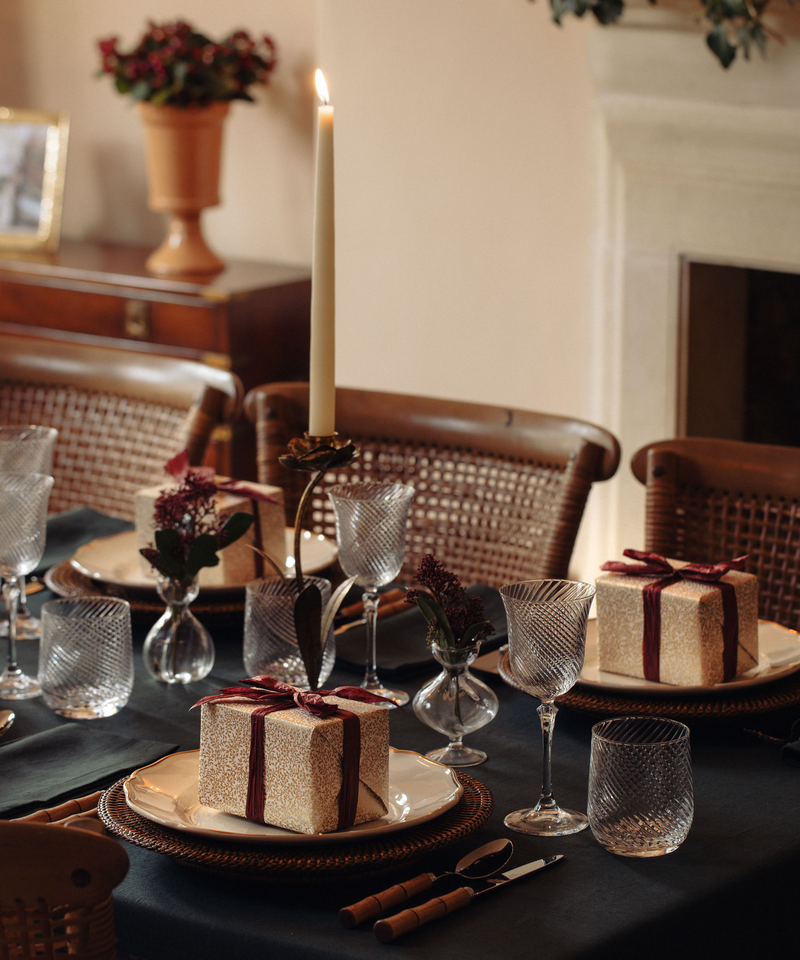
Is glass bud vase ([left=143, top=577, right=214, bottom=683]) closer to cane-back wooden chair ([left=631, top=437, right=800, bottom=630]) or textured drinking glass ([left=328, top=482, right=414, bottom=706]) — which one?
textured drinking glass ([left=328, top=482, right=414, bottom=706])

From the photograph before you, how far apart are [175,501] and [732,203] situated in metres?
1.81

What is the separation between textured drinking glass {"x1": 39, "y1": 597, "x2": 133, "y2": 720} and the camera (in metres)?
1.22

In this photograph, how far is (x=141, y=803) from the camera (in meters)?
0.97

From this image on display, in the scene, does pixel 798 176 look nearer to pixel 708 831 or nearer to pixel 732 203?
pixel 732 203

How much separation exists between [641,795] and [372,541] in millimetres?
405

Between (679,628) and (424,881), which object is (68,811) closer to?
(424,881)

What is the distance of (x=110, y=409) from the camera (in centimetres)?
214

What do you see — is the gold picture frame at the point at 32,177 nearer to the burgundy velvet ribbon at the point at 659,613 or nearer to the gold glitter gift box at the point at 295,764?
the burgundy velvet ribbon at the point at 659,613

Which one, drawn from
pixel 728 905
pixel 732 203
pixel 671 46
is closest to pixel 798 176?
pixel 732 203

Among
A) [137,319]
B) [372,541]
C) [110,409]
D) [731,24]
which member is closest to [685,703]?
[372,541]

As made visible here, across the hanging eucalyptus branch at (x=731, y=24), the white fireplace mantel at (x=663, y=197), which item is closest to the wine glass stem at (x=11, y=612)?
the hanging eucalyptus branch at (x=731, y=24)

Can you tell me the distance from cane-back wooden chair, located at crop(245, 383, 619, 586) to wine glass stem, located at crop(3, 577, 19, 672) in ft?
1.62

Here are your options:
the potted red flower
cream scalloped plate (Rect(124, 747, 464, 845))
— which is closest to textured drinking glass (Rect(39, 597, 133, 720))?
cream scalloped plate (Rect(124, 747, 464, 845))

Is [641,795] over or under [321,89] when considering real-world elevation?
under
